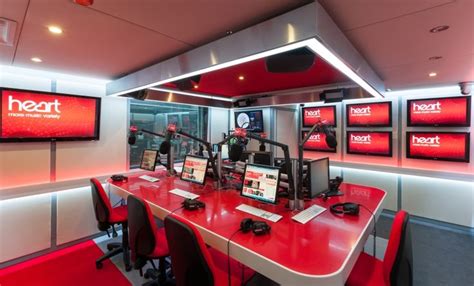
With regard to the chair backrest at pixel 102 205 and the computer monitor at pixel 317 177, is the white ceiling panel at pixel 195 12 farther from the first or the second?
the chair backrest at pixel 102 205

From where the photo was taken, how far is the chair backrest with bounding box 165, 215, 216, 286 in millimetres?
1299

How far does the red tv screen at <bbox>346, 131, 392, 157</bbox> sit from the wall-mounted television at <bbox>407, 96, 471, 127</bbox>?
0.49 meters

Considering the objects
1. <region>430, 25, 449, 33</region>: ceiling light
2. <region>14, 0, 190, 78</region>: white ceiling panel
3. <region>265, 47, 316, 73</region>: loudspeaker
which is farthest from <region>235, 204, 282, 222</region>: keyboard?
<region>430, 25, 449, 33</region>: ceiling light

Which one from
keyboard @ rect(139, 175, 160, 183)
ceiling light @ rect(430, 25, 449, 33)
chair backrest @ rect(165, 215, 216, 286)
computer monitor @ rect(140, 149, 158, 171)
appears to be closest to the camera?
chair backrest @ rect(165, 215, 216, 286)

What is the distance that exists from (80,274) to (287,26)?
132 inches

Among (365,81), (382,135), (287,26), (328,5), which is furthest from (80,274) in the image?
(382,135)

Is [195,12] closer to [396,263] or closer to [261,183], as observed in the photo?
[261,183]

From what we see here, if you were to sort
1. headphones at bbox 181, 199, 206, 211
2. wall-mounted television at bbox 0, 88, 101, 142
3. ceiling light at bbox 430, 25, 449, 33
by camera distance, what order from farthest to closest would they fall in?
wall-mounted television at bbox 0, 88, 101, 142
headphones at bbox 181, 199, 206, 211
ceiling light at bbox 430, 25, 449, 33

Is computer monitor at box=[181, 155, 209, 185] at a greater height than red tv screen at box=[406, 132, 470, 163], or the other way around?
red tv screen at box=[406, 132, 470, 163]

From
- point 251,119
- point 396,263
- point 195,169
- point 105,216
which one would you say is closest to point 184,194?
point 195,169

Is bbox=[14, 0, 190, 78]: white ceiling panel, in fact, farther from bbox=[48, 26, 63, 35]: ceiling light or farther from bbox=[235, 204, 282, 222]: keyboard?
bbox=[235, 204, 282, 222]: keyboard

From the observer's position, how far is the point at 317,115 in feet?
17.8

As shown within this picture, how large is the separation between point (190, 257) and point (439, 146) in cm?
461

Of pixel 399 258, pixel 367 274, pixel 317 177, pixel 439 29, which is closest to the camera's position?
pixel 399 258
